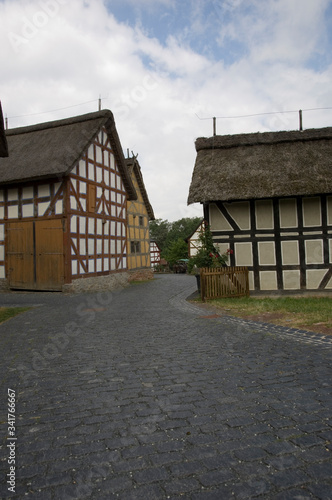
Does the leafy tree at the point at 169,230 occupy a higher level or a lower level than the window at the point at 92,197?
higher

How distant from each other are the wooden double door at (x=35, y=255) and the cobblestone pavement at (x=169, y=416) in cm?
883

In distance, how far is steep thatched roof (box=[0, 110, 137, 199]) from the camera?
49.9ft

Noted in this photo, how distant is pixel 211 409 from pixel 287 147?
13609mm

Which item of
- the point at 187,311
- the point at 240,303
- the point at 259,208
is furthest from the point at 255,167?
the point at 187,311

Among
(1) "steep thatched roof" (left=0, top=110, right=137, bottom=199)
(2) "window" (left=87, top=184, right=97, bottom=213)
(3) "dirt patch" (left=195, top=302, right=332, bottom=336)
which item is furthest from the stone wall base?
(3) "dirt patch" (left=195, top=302, right=332, bottom=336)

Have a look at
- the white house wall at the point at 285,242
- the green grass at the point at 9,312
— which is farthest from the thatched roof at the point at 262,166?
the green grass at the point at 9,312

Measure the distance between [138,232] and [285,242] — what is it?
585 inches

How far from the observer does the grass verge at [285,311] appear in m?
8.13

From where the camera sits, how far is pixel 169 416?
3641mm

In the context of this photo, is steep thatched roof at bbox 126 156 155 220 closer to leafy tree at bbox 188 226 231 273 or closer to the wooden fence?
leafy tree at bbox 188 226 231 273

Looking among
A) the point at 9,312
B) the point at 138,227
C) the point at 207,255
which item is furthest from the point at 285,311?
the point at 138,227

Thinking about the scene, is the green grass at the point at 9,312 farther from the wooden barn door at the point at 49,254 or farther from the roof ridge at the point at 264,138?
the roof ridge at the point at 264,138

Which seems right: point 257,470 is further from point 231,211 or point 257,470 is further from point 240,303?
point 231,211

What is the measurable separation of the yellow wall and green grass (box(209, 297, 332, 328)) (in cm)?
1419
